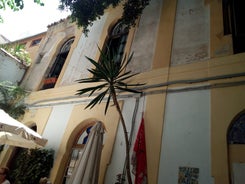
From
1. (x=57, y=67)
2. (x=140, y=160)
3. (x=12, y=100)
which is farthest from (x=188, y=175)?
(x=57, y=67)

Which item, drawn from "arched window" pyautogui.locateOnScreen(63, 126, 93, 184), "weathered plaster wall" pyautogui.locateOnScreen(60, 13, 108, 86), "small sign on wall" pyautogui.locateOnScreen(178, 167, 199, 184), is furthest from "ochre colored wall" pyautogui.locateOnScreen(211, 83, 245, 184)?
"weathered plaster wall" pyautogui.locateOnScreen(60, 13, 108, 86)

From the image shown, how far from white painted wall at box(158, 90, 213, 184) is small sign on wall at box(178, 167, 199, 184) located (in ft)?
0.21

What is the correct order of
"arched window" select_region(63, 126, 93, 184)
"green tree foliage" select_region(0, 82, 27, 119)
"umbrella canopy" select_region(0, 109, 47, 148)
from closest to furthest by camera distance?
"umbrella canopy" select_region(0, 109, 47, 148) < "arched window" select_region(63, 126, 93, 184) < "green tree foliage" select_region(0, 82, 27, 119)

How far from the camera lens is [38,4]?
6656 mm

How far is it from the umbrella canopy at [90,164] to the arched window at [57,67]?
5.08m

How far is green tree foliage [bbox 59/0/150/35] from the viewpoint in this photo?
24.3 ft

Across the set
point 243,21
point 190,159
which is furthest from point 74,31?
point 190,159

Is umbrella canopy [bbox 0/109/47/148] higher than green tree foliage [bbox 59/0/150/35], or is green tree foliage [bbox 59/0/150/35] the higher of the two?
green tree foliage [bbox 59/0/150/35]

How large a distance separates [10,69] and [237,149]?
10.0 meters

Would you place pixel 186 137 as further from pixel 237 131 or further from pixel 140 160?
pixel 140 160

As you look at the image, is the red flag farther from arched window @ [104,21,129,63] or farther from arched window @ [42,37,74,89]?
arched window @ [42,37,74,89]

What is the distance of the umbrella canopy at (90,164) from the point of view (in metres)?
4.25

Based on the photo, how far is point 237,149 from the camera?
3867 mm

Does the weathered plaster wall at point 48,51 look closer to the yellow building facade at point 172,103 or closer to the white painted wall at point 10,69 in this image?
the white painted wall at point 10,69
